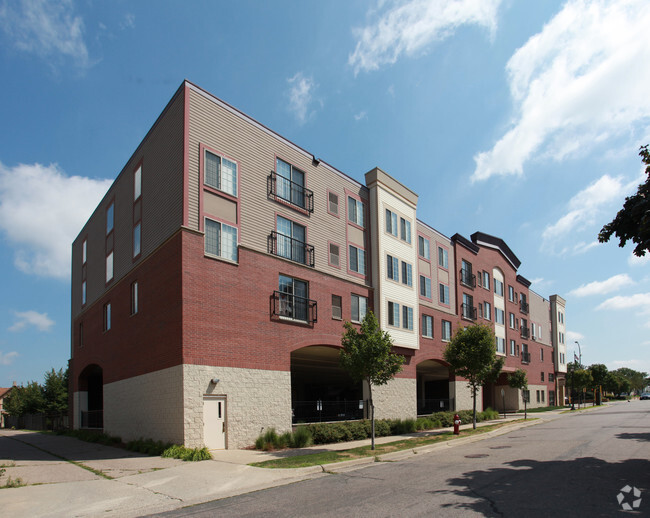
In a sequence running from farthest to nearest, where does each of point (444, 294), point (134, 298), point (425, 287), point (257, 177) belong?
point (444, 294) → point (425, 287) → point (134, 298) → point (257, 177)

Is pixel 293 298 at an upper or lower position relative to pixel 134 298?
lower

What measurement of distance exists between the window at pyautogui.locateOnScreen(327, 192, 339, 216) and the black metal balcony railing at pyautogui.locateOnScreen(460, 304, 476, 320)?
57.8 ft

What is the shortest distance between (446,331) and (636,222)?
83.8 ft

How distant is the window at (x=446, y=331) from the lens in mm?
37669

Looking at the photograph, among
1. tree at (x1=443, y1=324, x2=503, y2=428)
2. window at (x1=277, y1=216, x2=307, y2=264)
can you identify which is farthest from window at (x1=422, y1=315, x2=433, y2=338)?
window at (x1=277, y1=216, x2=307, y2=264)

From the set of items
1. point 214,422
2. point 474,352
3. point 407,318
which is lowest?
point 214,422

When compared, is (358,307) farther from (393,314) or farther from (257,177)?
(257,177)

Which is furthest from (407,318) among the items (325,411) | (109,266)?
(109,266)

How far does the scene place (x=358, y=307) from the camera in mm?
28797

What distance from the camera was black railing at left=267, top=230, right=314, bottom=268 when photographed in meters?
23.8

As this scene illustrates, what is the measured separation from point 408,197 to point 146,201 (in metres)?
17.4

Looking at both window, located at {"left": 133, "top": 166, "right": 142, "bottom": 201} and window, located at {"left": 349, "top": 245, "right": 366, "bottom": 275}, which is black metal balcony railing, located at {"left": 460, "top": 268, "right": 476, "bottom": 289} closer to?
window, located at {"left": 349, "top": 245, "right": 366, "bottom": 275}

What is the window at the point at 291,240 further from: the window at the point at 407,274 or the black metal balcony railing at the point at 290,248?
the window at the point at 407,274

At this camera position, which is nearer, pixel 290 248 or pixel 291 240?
pixel 290 248
